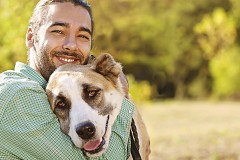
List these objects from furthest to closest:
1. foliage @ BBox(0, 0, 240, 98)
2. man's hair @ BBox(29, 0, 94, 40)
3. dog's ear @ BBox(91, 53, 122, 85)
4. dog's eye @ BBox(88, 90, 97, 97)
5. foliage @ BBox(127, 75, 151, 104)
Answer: foliage @ BBox(0, 0, 240, 98) < foliage @ BBox(127, 75, 151, 104) < man's hair @ BBox(29, 0, 94, 40) < dog's ear @ BBox(91, 53, 122, 85) < dog's eye @ BBox(88, 90, 97, 97)

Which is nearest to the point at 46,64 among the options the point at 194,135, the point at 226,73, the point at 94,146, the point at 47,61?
the point at 47,61

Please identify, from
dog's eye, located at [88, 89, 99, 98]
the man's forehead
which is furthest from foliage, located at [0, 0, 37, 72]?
dog's eye, located at [88, 89, 99, 98]

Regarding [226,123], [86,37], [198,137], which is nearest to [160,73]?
[226,123]

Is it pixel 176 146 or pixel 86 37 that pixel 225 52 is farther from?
pixel 86 37

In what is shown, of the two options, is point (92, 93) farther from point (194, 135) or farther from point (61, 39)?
point (194, 135)

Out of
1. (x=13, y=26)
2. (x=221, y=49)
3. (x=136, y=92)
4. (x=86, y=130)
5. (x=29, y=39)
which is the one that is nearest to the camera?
(x=86, y=130)

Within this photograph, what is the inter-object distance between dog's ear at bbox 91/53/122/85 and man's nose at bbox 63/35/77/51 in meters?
0.15

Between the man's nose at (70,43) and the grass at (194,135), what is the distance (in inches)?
222

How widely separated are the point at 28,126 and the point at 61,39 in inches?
29.1

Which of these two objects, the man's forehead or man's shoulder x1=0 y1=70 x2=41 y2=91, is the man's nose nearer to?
the man's forehead

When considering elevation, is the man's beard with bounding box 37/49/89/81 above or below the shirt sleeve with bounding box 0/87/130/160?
above

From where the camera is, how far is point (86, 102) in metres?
2.78

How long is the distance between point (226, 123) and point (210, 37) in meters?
14.8

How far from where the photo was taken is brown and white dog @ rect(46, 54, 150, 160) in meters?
2.65
